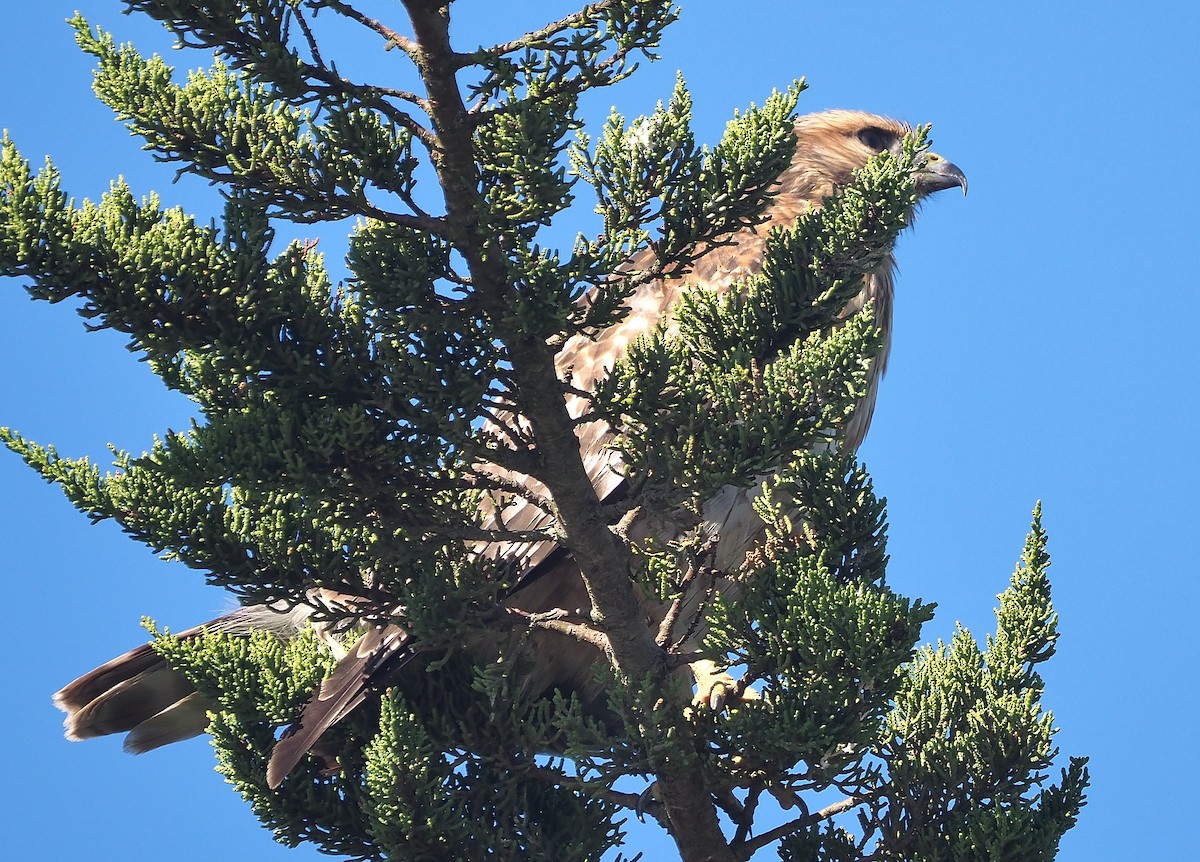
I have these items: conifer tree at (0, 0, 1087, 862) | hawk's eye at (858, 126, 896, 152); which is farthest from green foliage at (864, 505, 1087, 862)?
hawk's eye at (858, 126, 896, 152)

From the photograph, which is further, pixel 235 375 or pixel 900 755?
pixel 900 755

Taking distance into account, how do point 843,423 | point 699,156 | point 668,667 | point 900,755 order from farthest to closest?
point 900,755, point 668,667, point 843,423, point 699,156

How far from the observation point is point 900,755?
3.72 meters

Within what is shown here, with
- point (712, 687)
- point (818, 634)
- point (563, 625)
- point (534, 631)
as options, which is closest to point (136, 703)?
point (534, 631)

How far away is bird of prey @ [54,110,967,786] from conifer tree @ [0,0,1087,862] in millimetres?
183

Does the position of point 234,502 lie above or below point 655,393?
above

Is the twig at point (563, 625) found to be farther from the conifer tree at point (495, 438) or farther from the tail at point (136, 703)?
the tail at point (136, 703)

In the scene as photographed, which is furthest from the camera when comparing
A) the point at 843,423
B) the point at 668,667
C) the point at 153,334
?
the point at 668,667

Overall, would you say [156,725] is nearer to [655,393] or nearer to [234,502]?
[234,502]

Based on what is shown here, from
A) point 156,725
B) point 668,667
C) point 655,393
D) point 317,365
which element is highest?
point 156,725

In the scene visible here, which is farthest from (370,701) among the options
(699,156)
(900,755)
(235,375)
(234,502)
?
(699,156)

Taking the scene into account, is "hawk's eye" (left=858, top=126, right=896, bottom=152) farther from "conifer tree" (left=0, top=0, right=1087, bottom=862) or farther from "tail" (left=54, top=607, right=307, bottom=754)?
"tail" (left=54, top=607, right=307, bottom=754)

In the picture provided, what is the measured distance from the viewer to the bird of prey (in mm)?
3680

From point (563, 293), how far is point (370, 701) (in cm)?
154
